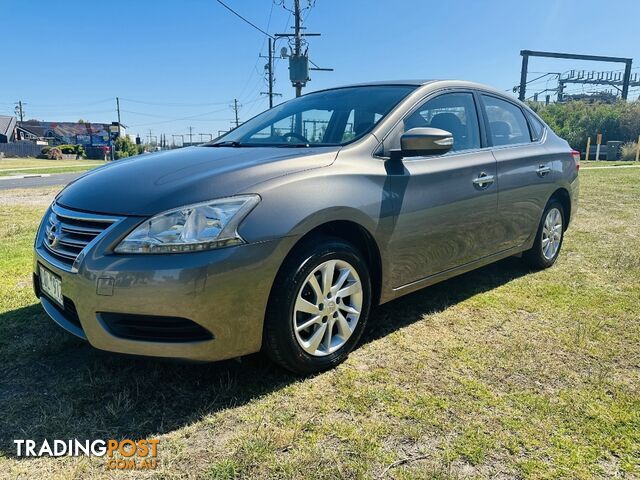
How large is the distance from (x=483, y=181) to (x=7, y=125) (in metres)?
75.8

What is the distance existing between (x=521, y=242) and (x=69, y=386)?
345cm

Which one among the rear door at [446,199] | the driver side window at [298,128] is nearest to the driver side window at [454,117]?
the rear door at [446,199]

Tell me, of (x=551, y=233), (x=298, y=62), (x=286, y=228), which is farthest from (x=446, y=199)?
(x=298, y=62)

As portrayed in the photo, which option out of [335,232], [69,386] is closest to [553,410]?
[335,232]

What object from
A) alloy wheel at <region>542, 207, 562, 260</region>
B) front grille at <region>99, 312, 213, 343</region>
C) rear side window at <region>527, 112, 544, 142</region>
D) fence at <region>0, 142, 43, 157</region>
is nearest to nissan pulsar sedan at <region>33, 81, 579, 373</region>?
front grille at <region>99, 312, 213, 343</region>

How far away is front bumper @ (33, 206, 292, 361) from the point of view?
6.88 feet

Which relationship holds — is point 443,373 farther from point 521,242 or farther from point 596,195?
point 596,195

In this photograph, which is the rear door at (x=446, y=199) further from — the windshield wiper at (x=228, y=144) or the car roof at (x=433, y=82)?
the windshield wiper at (x=228, y=144)

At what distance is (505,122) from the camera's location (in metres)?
4.05

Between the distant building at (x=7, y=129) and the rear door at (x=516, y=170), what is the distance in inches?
2767

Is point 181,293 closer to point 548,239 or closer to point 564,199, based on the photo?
point 548,239

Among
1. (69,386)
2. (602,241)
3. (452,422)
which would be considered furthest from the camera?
(602,241)

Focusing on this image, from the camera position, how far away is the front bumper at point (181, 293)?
2.10 meters

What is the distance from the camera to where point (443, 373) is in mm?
2613
